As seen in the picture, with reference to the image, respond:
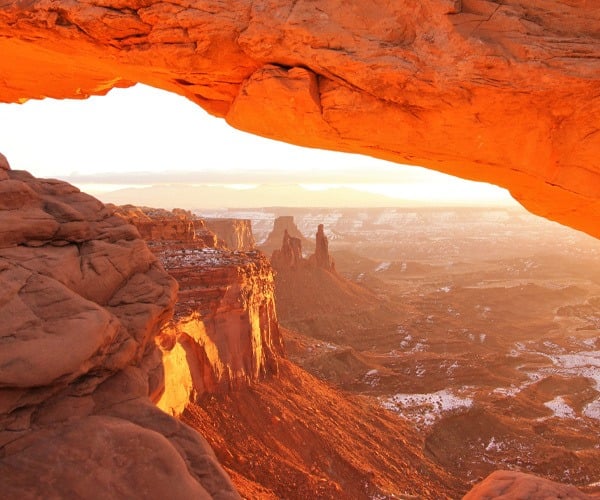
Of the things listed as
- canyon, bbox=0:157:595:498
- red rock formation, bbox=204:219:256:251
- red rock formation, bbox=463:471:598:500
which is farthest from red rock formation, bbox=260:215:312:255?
red rock formation, bbox=463:471:598:500

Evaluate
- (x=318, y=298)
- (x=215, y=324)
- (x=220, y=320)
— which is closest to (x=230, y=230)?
(x=318, y=298)

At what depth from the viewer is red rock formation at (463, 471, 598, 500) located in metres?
7.87

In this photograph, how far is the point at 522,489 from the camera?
8031 mm

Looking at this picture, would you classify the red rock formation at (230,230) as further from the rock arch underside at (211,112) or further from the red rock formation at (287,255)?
the rock arch underside at (211,112)

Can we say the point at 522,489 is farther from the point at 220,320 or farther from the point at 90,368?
the point at 220,320

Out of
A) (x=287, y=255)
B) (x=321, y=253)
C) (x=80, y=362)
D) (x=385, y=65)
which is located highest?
(x=385, y=65)

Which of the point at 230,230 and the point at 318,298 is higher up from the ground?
the point at 230,230

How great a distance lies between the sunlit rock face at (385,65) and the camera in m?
6.85

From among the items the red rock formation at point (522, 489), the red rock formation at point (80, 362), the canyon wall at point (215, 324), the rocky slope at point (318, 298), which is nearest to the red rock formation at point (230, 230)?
the rocky slope at point (318, 298)

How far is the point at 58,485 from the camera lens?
3.93m

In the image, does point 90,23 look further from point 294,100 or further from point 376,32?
point 376,32

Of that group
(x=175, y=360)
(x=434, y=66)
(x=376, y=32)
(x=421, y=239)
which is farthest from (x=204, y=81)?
(x=421, y=239)

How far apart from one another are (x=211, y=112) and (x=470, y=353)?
29.7m

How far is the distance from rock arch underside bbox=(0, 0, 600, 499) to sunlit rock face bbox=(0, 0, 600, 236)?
0.9 inches
